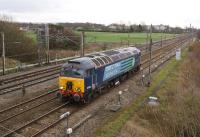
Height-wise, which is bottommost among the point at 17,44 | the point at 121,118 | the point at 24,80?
the point at 121,118

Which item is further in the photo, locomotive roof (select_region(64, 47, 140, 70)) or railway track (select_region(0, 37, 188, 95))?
railway track (select_region(0, 37, 188, 95))

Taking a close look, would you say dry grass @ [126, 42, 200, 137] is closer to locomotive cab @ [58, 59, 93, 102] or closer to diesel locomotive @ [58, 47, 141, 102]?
diesel locomotive @ [58, 47, 141, 102]

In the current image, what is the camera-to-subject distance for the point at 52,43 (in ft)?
236

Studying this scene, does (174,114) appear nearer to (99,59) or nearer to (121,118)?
(121,118)

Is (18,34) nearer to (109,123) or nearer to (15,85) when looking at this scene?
(15,85)

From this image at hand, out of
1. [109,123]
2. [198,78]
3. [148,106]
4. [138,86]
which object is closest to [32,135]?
[109,123]

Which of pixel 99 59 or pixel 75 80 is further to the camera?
pixel 99 59

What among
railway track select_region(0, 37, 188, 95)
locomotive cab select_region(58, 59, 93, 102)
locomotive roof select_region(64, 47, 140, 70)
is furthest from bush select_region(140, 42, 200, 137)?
railway track select_region(0, 37, 188, 95)

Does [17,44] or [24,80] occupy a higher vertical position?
[17,44]

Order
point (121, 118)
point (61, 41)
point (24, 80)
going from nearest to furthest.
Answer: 1. point (121, 118)
2. point (24, 80)
3. point (61, 41)

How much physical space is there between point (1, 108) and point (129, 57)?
16.8m

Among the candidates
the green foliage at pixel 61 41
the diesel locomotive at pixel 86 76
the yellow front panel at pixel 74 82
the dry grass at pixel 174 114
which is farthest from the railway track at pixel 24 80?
the green foliage at pixel 61 41

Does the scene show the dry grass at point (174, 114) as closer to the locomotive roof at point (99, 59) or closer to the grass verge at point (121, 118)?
the grass verge at point (121, 118)

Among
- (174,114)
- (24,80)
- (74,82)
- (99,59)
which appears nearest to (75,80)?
(74,82)
